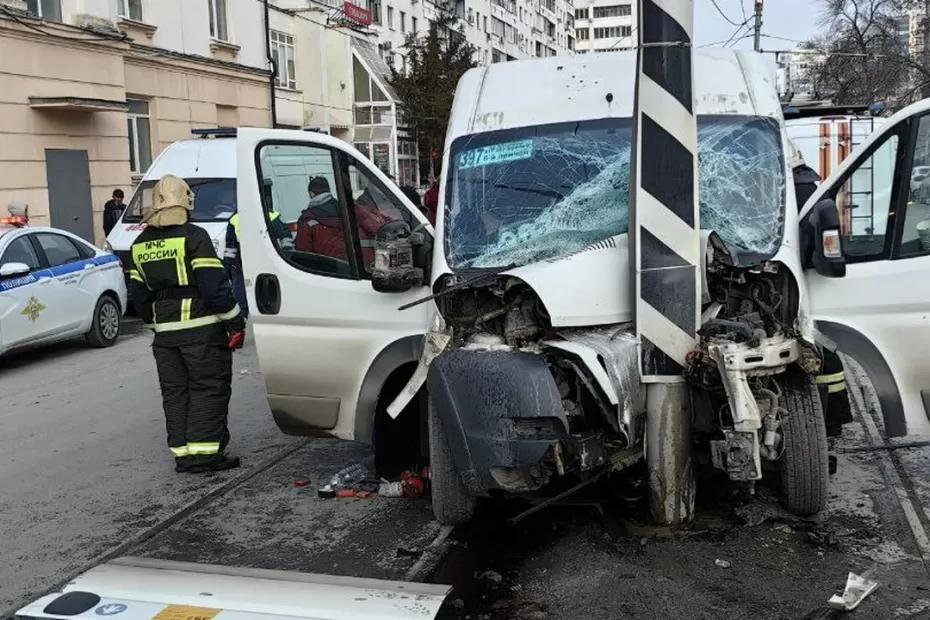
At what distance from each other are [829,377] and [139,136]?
20325 mm

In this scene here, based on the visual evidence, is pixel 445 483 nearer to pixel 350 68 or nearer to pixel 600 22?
pixel 350 68

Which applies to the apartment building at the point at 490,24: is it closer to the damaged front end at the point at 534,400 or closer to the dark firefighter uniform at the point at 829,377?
the dark firefighter uniform at the point at 829,377

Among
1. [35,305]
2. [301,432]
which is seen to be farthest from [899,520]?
[35,305]

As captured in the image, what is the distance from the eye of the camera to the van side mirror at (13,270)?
10094mm

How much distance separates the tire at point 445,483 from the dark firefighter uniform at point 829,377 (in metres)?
1.91

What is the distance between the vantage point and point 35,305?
10.6m

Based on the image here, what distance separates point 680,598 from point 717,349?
42.0 inches

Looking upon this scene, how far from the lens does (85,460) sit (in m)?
6.71

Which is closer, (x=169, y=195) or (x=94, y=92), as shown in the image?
(x=169, y=195)

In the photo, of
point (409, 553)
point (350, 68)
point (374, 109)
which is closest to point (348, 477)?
point (409, 553)

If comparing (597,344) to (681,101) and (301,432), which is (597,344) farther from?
(301,432)

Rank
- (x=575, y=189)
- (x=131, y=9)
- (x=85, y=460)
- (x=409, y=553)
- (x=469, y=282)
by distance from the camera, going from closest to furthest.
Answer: (x=469, y=282) < (x=409, y=553) < (x=575, y=189) < (x=85, y=460) < (x=131, y=9)

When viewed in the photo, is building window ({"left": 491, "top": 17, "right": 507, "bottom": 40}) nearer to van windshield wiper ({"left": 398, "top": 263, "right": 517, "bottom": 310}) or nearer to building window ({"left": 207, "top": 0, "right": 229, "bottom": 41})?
building window ({"left": 207, "top": 0, "right": 229, "bottom": 41})

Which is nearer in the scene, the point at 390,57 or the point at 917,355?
the point at 917,355
